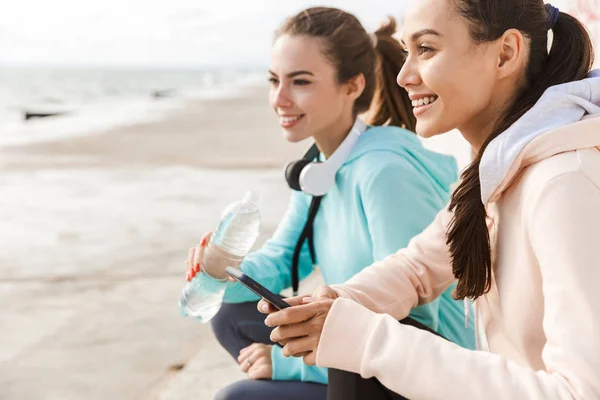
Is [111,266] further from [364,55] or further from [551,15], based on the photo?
[551,15]

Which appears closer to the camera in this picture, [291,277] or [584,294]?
[584,294]

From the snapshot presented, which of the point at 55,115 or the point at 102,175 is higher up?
the point at 102,175

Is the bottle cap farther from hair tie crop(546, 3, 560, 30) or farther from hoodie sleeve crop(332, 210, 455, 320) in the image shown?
hair tie crop(546, 3, 560, 30)

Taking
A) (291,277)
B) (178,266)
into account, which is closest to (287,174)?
(291,277)

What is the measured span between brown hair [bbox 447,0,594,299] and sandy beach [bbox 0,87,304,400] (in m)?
1.67

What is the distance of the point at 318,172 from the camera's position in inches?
91.0

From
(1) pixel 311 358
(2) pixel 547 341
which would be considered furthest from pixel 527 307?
(1) pixel 311 358

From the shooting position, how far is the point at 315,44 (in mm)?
2494

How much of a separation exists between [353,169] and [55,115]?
20183 millimetres

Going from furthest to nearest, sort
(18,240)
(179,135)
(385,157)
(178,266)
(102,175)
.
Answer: (179,135)
(102,175)
(18,240)
(178,266)
(385,157)

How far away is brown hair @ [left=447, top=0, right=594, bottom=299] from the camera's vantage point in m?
1.41

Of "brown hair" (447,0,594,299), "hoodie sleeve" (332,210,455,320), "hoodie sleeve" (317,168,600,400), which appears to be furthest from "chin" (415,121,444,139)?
"hoodie sleeve" (317,168,600,400)

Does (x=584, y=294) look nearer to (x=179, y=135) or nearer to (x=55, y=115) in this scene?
(x=179, y=135)

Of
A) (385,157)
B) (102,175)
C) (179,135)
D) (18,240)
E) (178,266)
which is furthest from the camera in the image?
(179,135)
